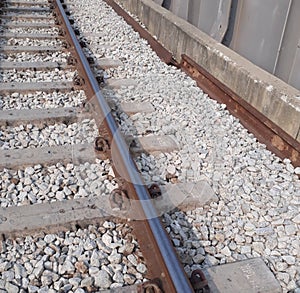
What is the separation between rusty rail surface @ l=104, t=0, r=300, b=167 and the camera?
3.14 m

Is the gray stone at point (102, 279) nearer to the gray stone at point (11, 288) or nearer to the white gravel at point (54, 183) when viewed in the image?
the gray stone at point (11, 288)

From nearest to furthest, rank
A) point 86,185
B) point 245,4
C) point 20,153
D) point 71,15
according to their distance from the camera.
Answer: point 86,185 < point 20,153 < point 245,4 < point 71,15

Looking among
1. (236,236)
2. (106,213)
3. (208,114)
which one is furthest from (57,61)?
(236,236)

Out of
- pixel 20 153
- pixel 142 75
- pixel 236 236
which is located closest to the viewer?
pixel 236 236

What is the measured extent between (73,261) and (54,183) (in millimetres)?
695

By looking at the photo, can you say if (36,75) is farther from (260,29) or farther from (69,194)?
(260,29)

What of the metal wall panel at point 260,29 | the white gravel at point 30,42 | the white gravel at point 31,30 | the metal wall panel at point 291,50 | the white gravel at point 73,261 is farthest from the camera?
the white gravel at point 31,30

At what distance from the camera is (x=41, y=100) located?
3.80 meters

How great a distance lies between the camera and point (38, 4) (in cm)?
760

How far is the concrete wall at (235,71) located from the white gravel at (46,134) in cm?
150

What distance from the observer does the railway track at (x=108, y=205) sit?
1.99m

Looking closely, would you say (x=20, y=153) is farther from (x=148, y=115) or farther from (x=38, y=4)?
(x=38, y=4)

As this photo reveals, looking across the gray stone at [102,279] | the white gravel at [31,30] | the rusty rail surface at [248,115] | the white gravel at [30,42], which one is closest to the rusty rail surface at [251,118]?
the rusty rail surface at [248,115]

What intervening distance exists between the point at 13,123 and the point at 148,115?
119 cm
